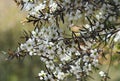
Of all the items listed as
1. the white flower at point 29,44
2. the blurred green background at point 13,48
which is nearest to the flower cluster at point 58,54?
the white flower at point 29,44

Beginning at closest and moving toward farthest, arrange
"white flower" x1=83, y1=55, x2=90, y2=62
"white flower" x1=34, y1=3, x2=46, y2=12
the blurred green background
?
"white flower" x1=34, y1=3, x2=46, y2=12 < "white flower" x1=83, y1=55, x2=90, y2=62 < the blurred green background

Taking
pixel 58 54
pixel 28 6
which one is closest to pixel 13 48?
pixel 58 54

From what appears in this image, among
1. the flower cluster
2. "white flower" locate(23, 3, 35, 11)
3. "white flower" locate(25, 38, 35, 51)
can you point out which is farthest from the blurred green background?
"white flower" locate(23, 3, 35, 11)

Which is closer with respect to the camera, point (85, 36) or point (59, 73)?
point (85, 36)

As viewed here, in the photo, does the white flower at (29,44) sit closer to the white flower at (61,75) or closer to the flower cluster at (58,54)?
the flower cluster at (58,54)

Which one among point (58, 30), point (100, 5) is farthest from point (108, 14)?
point (58, 30)

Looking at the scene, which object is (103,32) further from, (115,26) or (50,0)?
(50,0)

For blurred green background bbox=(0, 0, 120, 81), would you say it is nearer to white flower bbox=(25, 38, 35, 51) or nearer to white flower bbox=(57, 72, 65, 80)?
white flower bbox=(57, 72, 65, 80)

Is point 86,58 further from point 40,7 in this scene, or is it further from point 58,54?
point 40,7
